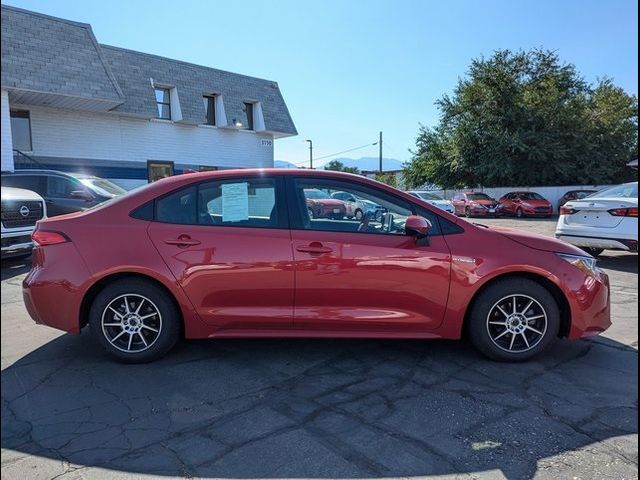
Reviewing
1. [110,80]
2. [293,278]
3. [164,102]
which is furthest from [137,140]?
[293,278]

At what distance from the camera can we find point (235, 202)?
12.8 ft

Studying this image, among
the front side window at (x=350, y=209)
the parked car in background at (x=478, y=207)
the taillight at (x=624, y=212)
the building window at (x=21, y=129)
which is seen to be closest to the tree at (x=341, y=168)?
the parked car in background at (x=478, y=207)

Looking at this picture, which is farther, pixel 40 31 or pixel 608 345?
pixel 40 31

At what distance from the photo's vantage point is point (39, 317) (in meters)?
3.71

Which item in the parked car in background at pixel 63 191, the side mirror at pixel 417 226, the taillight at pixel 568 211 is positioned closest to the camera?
the side mirror at pixel 417 226

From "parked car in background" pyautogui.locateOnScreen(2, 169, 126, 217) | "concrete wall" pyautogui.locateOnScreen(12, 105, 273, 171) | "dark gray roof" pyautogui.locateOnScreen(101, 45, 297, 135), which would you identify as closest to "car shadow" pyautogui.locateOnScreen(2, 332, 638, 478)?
"parked car in background" pyautogui.locateOnScreen(2, 169, 126, 217)

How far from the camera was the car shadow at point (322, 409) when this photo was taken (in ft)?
8.41

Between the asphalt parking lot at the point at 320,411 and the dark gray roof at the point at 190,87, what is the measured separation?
54.8 feet

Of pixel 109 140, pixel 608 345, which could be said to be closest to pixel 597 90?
pixel 109 140

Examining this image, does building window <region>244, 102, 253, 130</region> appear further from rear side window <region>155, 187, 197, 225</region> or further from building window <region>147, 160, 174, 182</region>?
rear side window <region>155, 187, 197, 225</region>

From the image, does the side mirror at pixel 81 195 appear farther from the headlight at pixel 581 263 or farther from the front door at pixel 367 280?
the headlight at pixel 581 263

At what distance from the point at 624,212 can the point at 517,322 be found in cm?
461

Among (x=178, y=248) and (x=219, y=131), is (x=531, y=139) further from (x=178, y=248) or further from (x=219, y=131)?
(x=178, y=248)

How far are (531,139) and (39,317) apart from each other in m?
29.3
